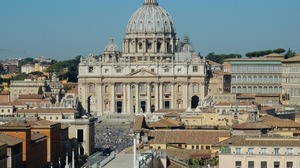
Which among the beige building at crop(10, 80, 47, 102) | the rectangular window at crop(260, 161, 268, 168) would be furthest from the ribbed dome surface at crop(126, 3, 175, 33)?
the rectangular window at crop(260, 161, 268, 168)

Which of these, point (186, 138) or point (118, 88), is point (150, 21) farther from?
point (186, 138)

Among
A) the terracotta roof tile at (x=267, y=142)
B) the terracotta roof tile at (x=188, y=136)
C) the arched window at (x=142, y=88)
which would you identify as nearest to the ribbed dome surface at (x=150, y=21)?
the arched window at (x=142, y=88)

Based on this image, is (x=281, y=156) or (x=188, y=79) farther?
(x=188, y=79)

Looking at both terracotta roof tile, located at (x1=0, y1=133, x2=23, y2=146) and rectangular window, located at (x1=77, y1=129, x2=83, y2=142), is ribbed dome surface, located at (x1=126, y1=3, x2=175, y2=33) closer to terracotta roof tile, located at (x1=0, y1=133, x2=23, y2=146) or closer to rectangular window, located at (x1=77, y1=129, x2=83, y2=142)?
rectangular window, located at (x1=77, y1=129, x2=83, y2=142)

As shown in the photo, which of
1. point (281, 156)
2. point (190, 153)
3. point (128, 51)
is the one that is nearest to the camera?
point (281, 156)

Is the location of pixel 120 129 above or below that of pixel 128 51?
below

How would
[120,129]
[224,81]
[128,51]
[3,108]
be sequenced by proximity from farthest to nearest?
[128,51], [224,81], [120,129], [3,108]

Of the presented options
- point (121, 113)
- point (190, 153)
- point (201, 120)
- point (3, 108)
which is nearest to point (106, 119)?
point (121, 113)

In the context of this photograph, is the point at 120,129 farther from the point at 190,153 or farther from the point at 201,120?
the point at 190,153

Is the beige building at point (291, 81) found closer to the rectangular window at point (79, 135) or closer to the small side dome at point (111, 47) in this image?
the rectangular window at point (79, 135)
